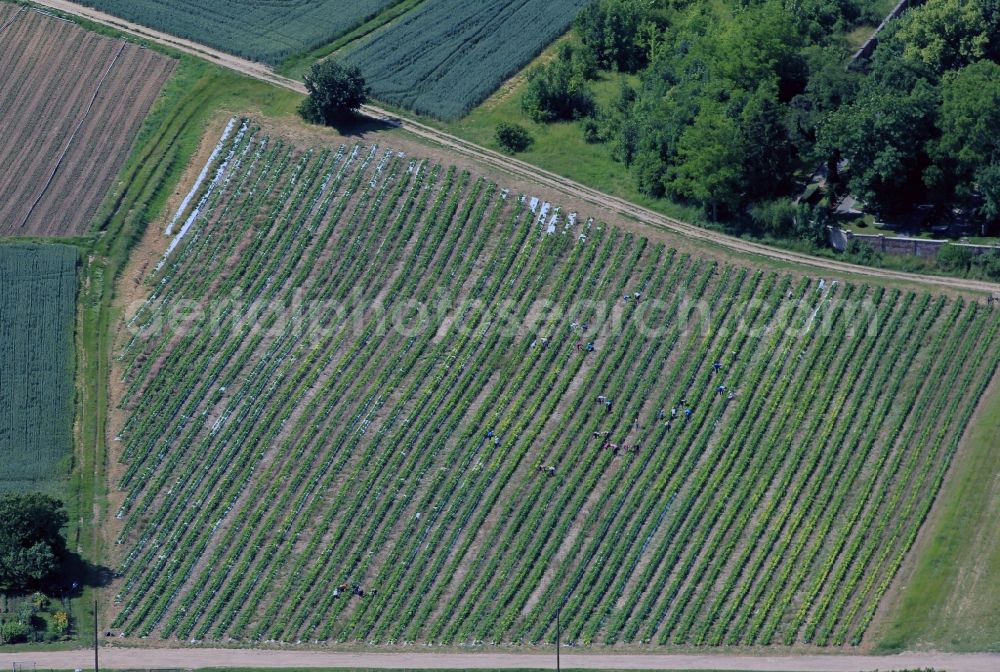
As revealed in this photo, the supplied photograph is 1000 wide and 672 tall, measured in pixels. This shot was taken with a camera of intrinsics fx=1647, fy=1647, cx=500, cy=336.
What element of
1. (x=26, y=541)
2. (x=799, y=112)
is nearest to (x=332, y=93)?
(x=799, y=112)

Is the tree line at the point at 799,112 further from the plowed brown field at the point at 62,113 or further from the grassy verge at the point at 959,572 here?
the plowed brown field at the point at 62,113

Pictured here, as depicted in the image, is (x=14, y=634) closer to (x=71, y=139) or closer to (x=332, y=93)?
(x=332, y=93)

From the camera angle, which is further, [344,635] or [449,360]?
[449,360]

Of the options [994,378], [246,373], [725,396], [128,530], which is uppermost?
[994,378]

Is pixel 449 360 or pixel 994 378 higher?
pixel 994 378

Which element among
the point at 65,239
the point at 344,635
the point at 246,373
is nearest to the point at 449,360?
the point at 246,373

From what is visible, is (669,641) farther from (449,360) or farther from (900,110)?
(900,110)

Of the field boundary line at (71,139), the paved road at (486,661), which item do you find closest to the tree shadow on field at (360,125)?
the field boundary line at (71,139)
